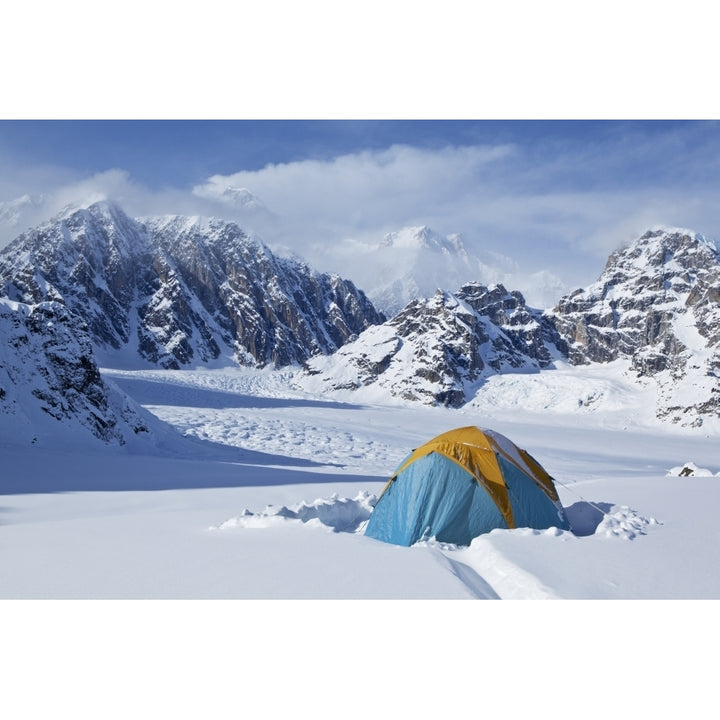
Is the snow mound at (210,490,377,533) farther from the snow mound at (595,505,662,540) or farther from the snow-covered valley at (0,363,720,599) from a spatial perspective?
the snow mound at (595,505,662,540)

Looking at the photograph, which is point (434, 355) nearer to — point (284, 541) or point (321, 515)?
point (321, 515)

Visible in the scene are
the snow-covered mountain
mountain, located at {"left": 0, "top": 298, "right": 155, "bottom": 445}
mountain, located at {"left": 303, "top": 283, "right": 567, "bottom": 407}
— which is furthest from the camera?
Result: mountain, located at {"left": 303, "top": 283, "right": 567, "bottom": 407}

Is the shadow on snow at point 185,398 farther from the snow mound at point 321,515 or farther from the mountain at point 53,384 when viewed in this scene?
the snow mound at point 321,515

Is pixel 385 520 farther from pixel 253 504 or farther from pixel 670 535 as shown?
pixel 670 535

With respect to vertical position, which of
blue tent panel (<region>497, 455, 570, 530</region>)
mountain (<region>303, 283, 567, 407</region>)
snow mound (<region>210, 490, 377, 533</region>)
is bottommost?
mountain (<region>303, 283, 567, 407</region>)

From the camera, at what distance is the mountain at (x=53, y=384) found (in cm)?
1736

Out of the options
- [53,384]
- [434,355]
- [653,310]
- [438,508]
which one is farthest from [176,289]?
[438,508]

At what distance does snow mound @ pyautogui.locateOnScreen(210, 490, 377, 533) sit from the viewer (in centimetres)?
758

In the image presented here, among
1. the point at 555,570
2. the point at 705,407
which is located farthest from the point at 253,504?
the point at 705,407

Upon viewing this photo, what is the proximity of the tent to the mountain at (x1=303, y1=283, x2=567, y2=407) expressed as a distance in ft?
210

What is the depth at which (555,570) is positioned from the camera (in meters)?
5.60

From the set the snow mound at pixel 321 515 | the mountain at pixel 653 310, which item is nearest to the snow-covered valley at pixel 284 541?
the snow mound at pixel 321 515

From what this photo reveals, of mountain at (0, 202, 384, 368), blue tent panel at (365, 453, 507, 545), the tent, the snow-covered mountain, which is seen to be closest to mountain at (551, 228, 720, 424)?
the snow-covered mountain

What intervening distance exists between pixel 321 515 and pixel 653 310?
10285 cm
